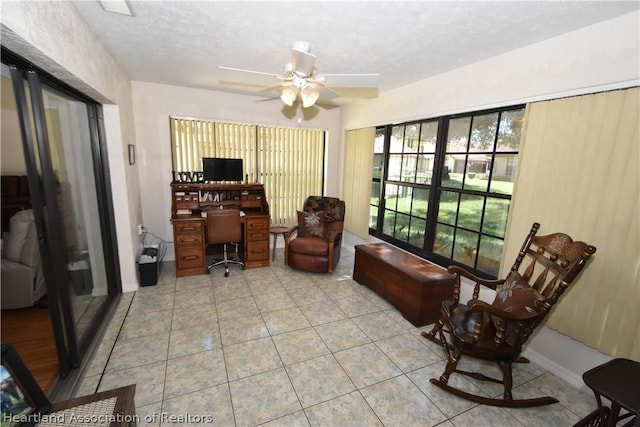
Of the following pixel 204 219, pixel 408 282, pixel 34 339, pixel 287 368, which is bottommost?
pixel 287 368

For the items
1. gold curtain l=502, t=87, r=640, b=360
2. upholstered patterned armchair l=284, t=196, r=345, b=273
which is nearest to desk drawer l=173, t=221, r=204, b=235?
upholstered patterned armchair l=284, t=196, r=345, b=273

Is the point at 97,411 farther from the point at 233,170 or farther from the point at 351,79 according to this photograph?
the point at 233,170

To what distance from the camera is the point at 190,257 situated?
3.69 metres

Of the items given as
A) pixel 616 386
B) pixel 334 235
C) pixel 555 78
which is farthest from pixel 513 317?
pixel 334 235

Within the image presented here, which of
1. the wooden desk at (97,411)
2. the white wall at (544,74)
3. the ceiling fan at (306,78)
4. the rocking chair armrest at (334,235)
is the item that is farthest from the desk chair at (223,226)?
the white wall at (544,74)

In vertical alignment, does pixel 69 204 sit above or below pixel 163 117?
below

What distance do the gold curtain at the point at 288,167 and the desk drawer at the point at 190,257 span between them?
1407 mm

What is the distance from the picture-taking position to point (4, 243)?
170 cm

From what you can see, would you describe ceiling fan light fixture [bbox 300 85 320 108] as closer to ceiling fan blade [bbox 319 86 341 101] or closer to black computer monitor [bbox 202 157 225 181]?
ceiling fan blade [bbox 319 86 341 101]

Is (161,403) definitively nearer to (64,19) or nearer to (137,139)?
(64,19)

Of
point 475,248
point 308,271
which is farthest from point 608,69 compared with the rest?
point 308,271

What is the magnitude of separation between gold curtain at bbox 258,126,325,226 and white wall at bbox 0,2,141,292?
1821 millimetres

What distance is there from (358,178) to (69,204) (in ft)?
11.7

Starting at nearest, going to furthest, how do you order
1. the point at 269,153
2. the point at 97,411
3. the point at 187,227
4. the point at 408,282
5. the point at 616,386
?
1. the point at 97,411
2. the point at 616,386
3. the point at 408,282
4. the point at 187,227
5. the point at 269,153
